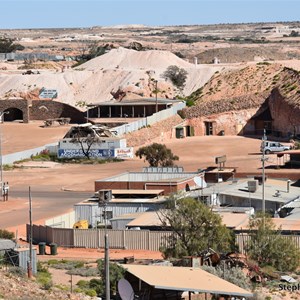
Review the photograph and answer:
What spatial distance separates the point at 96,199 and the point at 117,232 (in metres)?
7.08

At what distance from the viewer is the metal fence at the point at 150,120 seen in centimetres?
7450

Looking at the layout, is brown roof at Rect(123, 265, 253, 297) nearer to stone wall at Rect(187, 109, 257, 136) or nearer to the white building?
the white building

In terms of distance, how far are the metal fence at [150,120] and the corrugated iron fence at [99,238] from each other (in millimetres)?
33965

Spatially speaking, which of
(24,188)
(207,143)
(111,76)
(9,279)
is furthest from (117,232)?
(111,76)

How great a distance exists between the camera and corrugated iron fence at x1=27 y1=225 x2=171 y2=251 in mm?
37156

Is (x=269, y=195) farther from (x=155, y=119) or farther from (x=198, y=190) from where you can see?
(x=155, y=119)

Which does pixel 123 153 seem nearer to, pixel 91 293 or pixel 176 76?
pixel 91 293

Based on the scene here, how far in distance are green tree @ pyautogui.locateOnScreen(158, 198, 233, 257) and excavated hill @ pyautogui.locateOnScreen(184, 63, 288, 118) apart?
5045 cm

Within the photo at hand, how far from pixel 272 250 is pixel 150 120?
4708 centimetres

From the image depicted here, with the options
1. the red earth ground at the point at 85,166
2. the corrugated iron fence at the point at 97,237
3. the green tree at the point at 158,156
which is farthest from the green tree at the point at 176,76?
the corrugated iron fence at the point at 97,237

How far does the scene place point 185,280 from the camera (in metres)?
24.4

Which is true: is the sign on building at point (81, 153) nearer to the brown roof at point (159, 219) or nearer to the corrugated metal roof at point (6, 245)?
the brown roof at point (159, 219)

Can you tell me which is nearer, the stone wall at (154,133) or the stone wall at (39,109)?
the stone wall at (154,133)

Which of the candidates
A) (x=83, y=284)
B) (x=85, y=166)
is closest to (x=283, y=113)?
(x=85, y=166)
